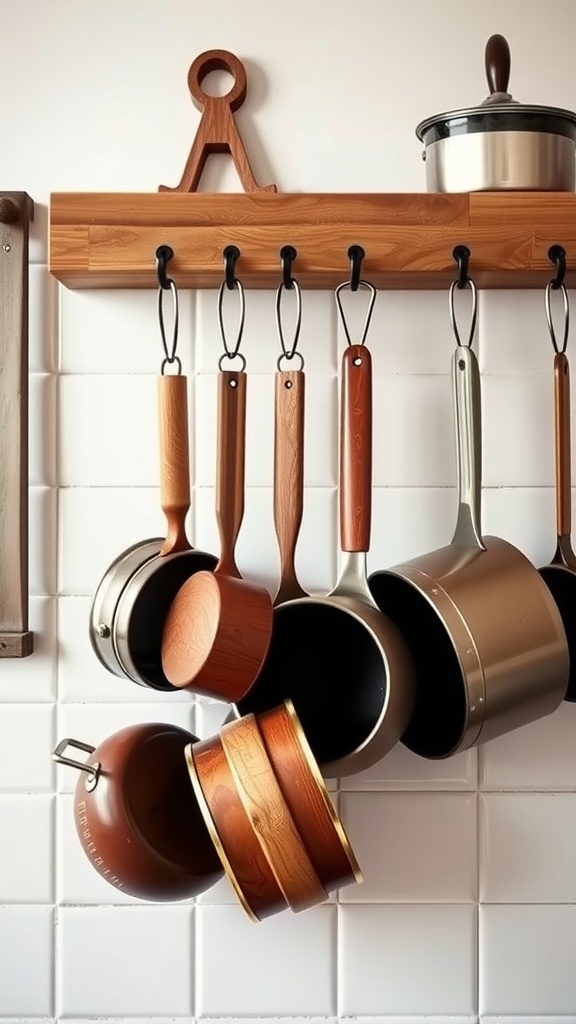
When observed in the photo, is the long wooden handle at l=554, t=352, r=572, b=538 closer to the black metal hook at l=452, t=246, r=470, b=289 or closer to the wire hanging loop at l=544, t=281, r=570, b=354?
the wire hanging loop at l=544, t=281, r=570, b=354

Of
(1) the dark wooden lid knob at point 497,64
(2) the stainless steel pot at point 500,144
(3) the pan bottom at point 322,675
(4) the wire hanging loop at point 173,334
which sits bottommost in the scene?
(3) the pan bottom at point 322,675

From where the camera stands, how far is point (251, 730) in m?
0.87

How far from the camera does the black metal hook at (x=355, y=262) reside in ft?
3.07

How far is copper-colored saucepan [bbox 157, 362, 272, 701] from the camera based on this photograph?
0.89 meters

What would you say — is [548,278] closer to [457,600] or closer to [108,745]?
[457,600]

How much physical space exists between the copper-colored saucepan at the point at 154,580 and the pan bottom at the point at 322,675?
3.9 inches

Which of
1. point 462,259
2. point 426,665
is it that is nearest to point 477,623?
point 426,665

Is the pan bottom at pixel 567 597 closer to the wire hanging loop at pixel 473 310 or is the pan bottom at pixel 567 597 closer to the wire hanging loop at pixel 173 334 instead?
the wire hanging loop at pixel 473 310

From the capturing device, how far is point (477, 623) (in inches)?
35.9

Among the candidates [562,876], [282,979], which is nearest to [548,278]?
[562,876]

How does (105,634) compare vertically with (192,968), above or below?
above

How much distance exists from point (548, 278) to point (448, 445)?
183 mm

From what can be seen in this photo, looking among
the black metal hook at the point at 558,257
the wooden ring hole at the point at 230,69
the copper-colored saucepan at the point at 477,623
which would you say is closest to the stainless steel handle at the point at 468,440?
the copper-colored saucepan at the point at 477,623

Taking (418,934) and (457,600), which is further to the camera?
(418,934)
